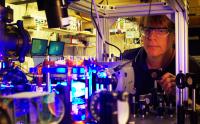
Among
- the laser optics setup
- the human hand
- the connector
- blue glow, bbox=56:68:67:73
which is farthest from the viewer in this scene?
the connector

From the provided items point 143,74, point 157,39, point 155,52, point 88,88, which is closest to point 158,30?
point 157,39

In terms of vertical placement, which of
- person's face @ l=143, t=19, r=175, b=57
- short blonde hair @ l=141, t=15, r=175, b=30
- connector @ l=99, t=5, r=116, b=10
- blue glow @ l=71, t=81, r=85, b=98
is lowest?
blue glow @ l=71, t=81, r=85, b=98

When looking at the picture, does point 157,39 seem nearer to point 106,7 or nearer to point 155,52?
point 155,52

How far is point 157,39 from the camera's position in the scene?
5.55ft

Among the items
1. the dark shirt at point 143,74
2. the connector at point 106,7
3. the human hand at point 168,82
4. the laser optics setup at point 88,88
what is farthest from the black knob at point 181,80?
the connector at point 106,7

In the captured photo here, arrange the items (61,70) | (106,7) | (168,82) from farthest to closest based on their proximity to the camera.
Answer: (106,7), (168,82), (61,70)

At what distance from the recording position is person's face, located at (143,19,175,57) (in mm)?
1690

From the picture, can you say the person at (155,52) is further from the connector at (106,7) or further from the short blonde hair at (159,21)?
the connector at (106,7)

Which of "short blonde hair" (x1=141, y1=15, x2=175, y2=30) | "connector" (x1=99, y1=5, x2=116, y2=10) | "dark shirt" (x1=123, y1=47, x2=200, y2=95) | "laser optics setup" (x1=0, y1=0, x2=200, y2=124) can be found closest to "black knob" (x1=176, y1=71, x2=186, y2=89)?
"laser optics setup" (x1=0, y1=0, x2=200, y2=124)

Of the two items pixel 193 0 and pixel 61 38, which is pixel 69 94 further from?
pixel 61 38

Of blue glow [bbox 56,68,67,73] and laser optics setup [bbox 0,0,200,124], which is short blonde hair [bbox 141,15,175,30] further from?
blue glow [bbox 56,68,67,73]

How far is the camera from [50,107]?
68cm

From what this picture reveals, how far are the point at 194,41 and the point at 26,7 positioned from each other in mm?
2853

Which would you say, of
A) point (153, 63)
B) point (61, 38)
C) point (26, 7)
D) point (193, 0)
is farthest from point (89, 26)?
point (153, 63)
